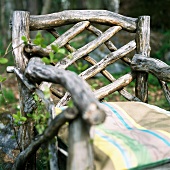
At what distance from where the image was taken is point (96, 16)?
2430 mm

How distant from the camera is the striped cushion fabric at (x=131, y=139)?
4.96 feet

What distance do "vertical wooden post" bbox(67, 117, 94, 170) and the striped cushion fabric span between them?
0.04 meters

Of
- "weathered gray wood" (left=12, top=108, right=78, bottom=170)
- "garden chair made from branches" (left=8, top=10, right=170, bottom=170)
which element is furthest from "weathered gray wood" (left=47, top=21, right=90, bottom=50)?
"weathered gray wood" (left=12, top=108, right=78, bottom=170)

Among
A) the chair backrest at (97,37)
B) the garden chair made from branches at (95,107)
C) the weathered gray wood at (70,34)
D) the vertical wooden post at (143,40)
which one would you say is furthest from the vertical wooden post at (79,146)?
the vertical wooden post at (143,40)

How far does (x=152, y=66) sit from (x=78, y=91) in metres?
1.15

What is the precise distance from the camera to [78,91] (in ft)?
4.30

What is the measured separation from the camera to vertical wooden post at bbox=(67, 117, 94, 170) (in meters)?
1.35

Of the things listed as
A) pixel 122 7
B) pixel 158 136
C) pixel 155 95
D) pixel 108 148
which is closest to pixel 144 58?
pixel 158 136

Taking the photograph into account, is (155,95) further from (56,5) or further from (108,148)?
(56,5)

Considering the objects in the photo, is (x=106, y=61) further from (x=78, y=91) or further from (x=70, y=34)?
(x=78, y=91)

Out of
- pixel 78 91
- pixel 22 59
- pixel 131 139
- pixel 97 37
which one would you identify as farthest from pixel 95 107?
pixel 97 37

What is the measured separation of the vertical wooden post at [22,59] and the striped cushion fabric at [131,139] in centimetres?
45

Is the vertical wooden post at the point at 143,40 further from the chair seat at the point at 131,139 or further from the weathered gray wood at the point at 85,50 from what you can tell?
the chair seat at the point at 131,139

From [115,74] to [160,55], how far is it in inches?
29.6
